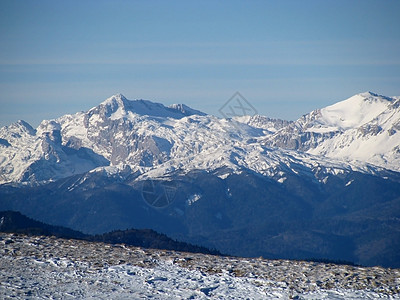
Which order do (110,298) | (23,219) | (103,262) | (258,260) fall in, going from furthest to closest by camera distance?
(23,219)
(258,260)
(103,262)
(110,298)

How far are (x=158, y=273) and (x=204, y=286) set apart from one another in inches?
141

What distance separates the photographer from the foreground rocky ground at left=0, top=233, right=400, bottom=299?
35.3 m

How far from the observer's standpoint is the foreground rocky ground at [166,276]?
35281 millimetres

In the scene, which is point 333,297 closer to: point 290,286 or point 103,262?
point 290,286

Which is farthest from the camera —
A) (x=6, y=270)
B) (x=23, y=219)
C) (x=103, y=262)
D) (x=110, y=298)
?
(x=23, y=219)

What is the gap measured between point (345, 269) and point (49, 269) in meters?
18.2

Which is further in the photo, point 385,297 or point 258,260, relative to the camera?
point 258,260

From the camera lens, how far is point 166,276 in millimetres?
38250

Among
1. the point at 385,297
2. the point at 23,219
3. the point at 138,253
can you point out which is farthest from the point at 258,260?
the point at 23,219

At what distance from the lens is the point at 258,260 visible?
44031 millimetres

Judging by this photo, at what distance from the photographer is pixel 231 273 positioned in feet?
128

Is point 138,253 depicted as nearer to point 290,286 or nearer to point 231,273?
point 231,273

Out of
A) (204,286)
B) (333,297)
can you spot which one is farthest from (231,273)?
(333,297)

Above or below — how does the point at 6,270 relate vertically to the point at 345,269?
below
